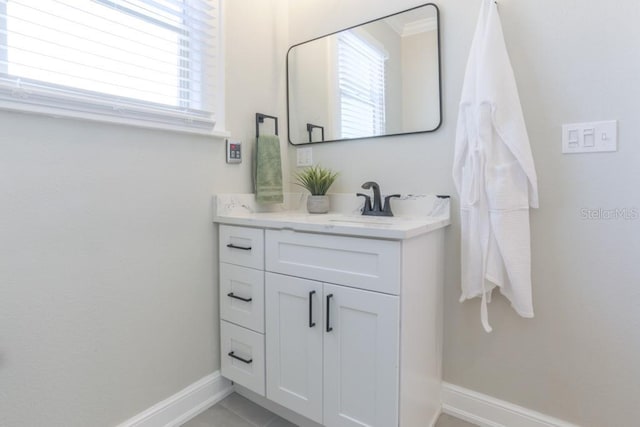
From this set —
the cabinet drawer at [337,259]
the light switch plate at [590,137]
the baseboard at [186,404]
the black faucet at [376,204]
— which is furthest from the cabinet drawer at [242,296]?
the light switch plate at [590,137]

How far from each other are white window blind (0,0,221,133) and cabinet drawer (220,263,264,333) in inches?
26.5

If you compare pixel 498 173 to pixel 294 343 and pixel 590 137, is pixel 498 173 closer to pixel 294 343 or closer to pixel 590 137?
pixel 590 137

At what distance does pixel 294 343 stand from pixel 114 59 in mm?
1288

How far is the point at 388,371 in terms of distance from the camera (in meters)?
1.11

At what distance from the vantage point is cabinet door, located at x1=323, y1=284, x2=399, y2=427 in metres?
1.10

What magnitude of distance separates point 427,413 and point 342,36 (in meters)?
1.80

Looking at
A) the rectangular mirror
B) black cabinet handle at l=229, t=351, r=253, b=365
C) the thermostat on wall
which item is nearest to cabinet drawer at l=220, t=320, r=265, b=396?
black cabinet handle at l=229, t=351, r=253, b=365

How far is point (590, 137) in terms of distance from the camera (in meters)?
1.22

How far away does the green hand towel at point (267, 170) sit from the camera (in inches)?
69.1

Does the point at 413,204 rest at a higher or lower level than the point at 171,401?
higher

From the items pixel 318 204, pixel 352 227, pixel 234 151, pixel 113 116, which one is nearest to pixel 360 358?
pixel 352 227

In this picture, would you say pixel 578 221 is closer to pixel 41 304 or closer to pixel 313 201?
pixel 313 201

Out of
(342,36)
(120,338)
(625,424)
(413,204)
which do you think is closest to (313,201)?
(413,204)

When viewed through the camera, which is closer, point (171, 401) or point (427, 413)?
point (427, 413)
